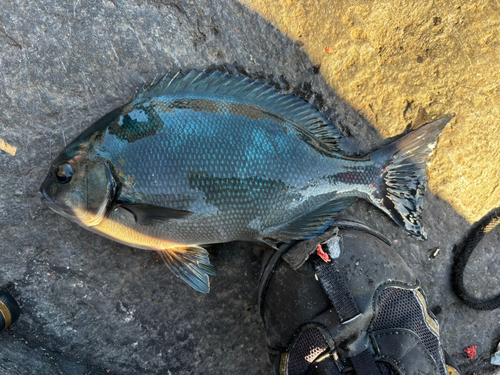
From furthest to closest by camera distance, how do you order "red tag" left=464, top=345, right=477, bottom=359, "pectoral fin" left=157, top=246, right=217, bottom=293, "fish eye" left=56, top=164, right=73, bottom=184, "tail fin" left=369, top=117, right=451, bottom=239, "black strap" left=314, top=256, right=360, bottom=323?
"red tag" left=464, top=345, right=477, bottom=359, "tail fin" left=369, top=117, right=451, bottom=239, "pectoral fin" left=157, top=246, right=217, bottom=293, "black strap" left=314, top=256, right=360, bottom=323, "fish eye" left=56, top=164, right=73, bottom=184

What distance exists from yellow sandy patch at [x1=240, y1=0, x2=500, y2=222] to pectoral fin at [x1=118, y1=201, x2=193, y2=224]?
1421 millimetres

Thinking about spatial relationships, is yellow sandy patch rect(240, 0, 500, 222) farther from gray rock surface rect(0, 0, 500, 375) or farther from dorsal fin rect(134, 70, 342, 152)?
dorsal fin rect(134, 70, 342, 152)

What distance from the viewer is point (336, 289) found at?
209 centimetres

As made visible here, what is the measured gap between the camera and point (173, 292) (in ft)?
7.71

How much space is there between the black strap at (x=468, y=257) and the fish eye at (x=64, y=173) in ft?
9.12

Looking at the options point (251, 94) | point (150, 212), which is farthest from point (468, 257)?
point (150, 212)

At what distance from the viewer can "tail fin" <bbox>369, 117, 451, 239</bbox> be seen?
2258 mm

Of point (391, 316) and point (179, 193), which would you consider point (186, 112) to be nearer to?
point (179, 193)

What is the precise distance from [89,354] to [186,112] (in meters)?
1.73

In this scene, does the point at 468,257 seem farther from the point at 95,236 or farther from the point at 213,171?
the point at 95,236

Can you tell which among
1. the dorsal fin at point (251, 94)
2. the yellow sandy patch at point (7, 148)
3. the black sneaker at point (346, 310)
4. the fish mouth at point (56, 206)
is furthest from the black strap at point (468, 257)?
the yellow sandy patch at point (7, 148)

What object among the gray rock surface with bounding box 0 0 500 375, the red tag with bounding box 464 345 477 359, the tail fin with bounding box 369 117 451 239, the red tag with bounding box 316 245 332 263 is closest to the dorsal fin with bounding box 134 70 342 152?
the gray rock surface with bounding box 0 0 500 375

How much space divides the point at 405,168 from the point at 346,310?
1011 mm

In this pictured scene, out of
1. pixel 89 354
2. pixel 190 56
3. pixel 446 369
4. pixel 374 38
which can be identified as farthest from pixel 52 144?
pixel 446 369
